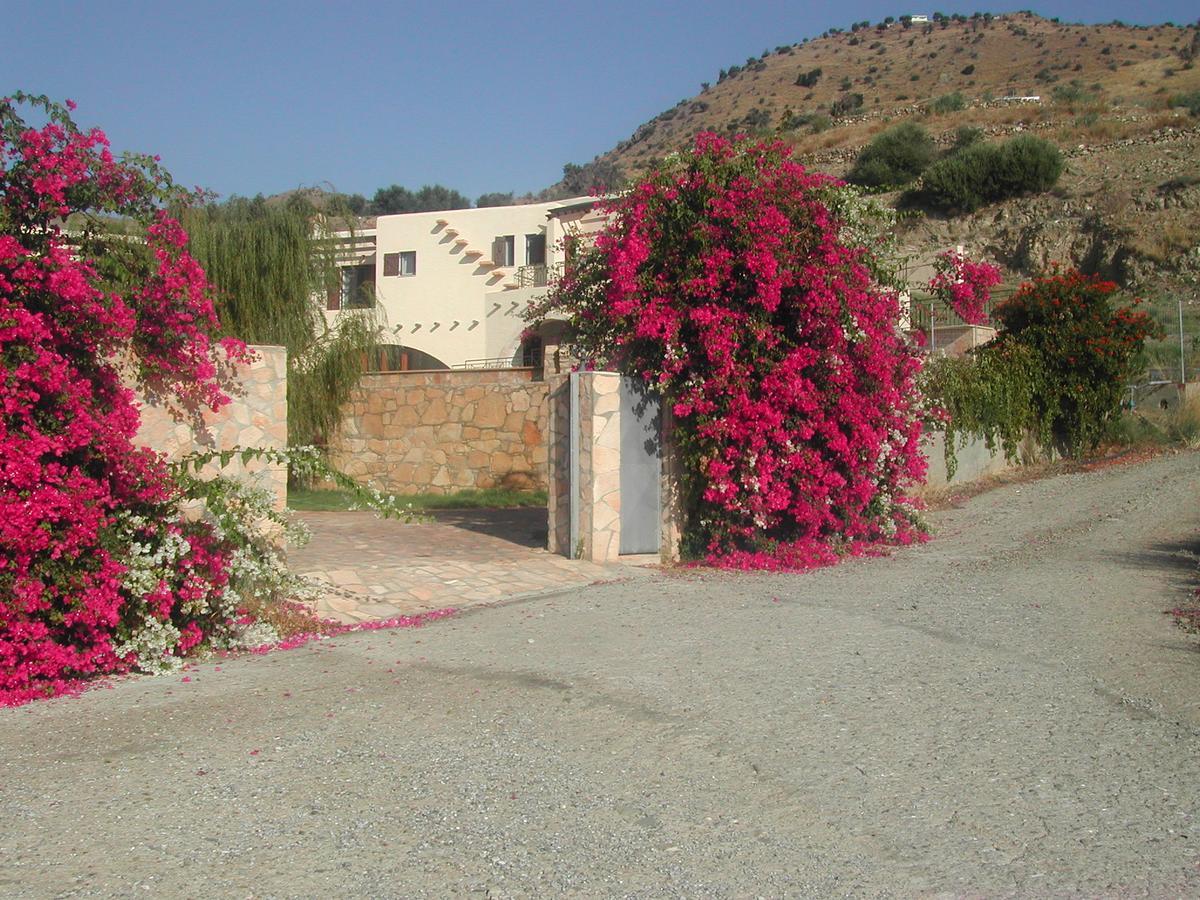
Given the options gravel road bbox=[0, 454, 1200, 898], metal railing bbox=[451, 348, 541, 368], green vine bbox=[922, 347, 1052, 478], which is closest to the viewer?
gravel road bbox=[0, 454, 1200, 898]

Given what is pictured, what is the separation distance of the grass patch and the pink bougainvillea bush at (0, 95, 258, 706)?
8.58 metres

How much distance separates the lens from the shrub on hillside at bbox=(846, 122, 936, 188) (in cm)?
4822

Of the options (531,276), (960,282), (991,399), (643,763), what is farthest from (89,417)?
(531,276)

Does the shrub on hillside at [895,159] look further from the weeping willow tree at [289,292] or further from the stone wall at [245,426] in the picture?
the stone wall at [245,426]

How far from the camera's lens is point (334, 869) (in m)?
3.98

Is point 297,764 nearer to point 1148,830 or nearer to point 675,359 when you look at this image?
point 1148,830

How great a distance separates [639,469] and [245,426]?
4.23m

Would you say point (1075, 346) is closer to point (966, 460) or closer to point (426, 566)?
point (966, 460)

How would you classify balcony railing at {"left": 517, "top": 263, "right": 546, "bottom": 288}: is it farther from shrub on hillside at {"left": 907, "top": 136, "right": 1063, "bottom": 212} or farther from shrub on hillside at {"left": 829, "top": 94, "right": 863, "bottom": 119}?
shrub on hillside at {"left": 829, "top": 94, "right": 863, "bottom": 119}


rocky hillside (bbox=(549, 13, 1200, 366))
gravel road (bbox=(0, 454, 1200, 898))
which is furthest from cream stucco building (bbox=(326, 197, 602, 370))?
gravel road (bbox=(0, 454, 1200, 898))

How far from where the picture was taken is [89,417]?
6.64 metres

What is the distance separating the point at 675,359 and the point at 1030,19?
86.1m

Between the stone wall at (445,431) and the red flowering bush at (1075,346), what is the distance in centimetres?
925

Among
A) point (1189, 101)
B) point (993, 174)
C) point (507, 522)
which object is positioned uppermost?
point (1189, 101)
